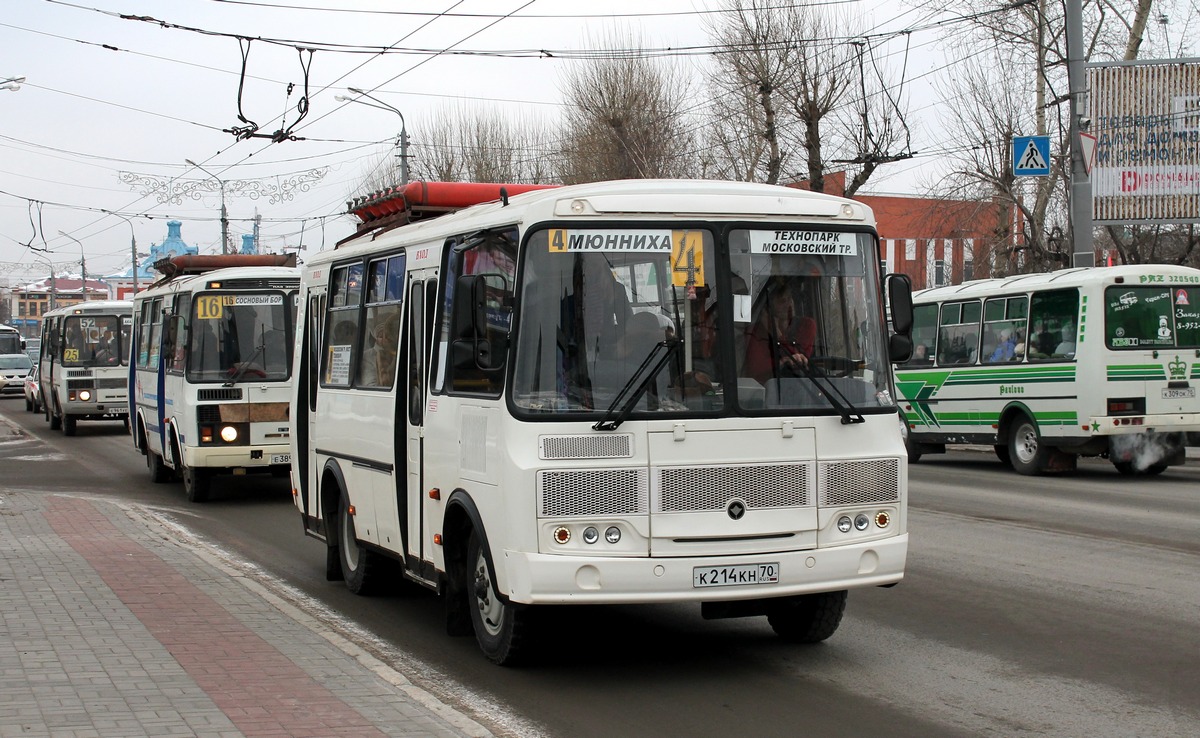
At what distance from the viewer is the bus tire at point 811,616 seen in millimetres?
8086

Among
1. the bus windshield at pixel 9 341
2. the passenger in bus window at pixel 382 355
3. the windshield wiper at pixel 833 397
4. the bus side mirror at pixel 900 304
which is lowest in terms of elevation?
the windshield wiper at pixel 833 397

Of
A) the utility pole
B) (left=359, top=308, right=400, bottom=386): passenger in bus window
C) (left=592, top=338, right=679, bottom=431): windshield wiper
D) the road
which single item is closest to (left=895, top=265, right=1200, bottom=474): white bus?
the utility pole

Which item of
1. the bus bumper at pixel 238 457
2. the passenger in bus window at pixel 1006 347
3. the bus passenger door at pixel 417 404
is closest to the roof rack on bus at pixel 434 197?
the bus passenger door at pixel 417 404

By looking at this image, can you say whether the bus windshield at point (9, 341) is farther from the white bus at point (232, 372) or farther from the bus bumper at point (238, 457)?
the bus bumper at point (238, 457)

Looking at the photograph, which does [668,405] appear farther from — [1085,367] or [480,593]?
[1085,367]

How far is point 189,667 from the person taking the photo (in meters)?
7.41

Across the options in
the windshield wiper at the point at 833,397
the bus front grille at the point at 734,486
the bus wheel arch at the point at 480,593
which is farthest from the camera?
the bus wheel arch at the point at 480,593

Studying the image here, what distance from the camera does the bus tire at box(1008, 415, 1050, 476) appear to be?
2011cm

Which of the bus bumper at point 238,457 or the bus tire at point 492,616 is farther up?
the bus bumper at point 238,457

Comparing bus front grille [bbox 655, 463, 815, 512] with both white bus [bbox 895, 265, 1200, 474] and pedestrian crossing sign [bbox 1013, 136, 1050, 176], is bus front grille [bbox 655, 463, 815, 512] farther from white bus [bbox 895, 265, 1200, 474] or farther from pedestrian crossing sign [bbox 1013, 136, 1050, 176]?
pedestrian crossing sign [bbox 1013, 136, 1050, 176]

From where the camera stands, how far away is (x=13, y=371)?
54.0 metres

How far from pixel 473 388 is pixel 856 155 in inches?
1103

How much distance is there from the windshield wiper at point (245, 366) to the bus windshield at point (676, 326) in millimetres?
10334

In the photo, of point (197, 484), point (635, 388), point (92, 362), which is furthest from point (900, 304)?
point (92, 362)
